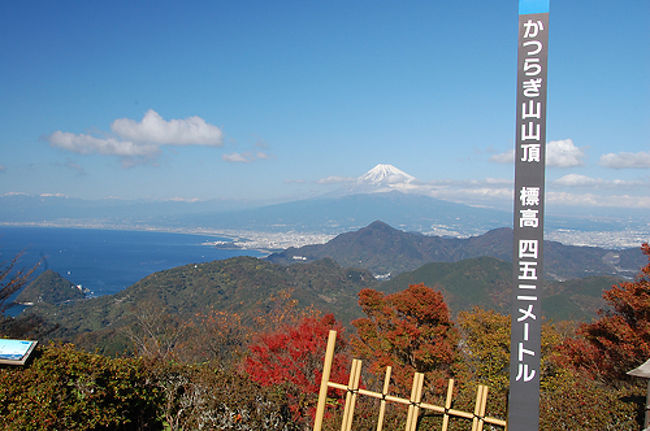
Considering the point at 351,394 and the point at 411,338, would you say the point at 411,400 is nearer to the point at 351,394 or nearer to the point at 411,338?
the point at 351,394

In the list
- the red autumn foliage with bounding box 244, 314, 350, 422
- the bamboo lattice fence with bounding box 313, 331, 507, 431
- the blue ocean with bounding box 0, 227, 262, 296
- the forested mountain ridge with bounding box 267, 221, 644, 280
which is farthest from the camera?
the forested mountain ridge with bounding box 267, 221, 644, 280

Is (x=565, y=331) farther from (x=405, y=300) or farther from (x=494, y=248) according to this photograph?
(x=494, y=248)

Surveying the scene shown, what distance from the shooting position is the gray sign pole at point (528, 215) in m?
1.90

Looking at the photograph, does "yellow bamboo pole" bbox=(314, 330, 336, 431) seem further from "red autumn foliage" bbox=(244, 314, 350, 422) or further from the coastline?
the coastline

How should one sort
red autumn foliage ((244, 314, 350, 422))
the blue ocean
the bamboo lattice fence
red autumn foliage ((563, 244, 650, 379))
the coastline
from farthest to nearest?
the coastline → the blue ocean → red autumn foliage ((563, 244, 650, 379)) → red autumn foliage ((244, 314, 350, 422)) → the bamboo lattice fence

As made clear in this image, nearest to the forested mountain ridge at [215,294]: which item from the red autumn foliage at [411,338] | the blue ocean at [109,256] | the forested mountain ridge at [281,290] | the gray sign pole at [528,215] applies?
the forested mountain ridge at [281,290]

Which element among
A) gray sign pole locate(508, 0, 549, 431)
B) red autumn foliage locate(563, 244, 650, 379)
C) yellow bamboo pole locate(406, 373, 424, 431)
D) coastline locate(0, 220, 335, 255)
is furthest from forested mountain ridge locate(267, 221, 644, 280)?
gray sign pole locate(508, 0, 549, 431)

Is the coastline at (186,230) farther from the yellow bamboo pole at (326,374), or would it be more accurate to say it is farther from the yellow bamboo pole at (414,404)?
the yellow bamboo pole at (414,404)

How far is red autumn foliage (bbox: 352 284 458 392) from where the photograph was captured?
927 centimetres

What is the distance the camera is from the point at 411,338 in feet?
31.0

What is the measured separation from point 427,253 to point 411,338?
97.7m

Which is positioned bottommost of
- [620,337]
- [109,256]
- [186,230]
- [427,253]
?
[109,256]

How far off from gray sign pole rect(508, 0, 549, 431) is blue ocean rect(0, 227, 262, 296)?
2228 inches

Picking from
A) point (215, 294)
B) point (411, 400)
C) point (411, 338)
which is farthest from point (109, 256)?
point (411, 400)
